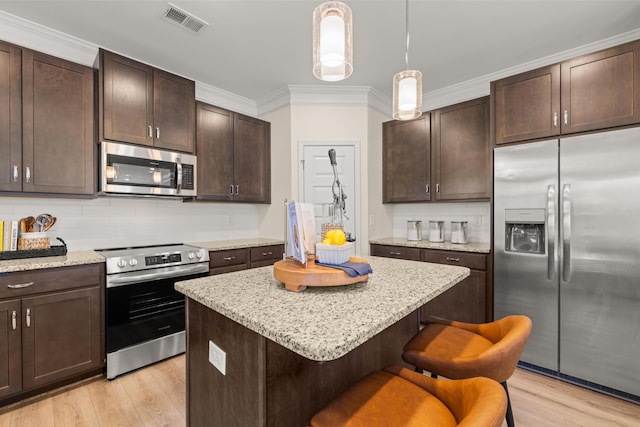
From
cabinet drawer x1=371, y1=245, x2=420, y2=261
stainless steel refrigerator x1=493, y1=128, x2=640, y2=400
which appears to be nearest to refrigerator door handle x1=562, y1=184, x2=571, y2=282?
stainless steel refrigerator x1=493, y1=128, x2=640, y2=400

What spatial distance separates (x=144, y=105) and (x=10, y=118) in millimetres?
884

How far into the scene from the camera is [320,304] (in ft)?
3.44

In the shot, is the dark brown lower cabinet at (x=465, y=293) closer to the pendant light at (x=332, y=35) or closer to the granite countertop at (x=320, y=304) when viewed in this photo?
the granite countertop at (x=320, y=304)

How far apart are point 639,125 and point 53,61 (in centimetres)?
423

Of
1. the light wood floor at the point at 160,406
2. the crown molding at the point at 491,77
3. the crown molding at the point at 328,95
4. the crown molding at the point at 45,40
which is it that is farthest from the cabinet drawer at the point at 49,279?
the crown molding at the point at 491,77

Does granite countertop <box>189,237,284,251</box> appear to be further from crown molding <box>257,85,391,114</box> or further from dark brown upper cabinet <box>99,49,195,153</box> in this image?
crown molding <box>257,85,391,114</box>

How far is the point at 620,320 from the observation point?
2.05 m

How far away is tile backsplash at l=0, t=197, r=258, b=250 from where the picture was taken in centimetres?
255

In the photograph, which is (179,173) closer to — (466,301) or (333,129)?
(333,129)

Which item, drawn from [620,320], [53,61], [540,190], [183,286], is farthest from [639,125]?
[53,61]

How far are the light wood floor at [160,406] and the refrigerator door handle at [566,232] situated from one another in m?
0.81

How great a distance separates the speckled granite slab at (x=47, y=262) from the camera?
193 cm

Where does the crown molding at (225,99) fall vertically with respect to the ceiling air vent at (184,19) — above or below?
below

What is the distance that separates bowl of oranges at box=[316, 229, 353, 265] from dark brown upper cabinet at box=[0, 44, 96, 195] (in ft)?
7.41
